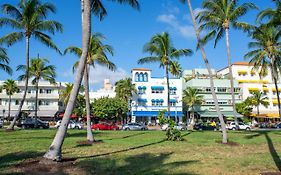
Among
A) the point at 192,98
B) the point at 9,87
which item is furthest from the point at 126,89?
the point at 9,87

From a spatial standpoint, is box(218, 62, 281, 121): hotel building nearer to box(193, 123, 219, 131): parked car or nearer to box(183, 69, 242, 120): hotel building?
box(183, 69, 242, 120): hotel building

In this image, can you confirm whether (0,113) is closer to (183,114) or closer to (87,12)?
(183,114)

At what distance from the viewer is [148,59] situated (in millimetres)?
43750

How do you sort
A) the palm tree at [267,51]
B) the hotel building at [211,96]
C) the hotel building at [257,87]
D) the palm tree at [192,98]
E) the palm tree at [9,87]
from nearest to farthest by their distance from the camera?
the palm tree at [267,51] → the palm tree at [9,87] → the palm tree at [192,98] → the hotel building at [211,96] → the hotel building at [257,87]

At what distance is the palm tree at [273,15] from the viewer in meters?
24.2

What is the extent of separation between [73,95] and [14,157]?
172 inches

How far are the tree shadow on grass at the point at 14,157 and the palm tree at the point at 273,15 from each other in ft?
60.9

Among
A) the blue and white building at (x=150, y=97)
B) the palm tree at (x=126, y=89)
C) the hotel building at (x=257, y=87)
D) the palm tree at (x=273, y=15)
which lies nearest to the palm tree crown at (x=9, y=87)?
the palm tree at (x=126, y=89)

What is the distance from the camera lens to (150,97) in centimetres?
8088

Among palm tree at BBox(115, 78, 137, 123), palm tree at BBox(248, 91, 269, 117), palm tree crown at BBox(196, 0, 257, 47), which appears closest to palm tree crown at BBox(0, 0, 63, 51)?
palm tree crown at BBox(196, 0, 257, 47)

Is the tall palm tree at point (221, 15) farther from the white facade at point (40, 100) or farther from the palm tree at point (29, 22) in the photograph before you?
the white facade at point (40, 100)

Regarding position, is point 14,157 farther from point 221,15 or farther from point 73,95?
point 221,15

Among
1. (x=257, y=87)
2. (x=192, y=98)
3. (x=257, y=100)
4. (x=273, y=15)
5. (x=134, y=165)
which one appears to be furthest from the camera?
(x=257, y=87)

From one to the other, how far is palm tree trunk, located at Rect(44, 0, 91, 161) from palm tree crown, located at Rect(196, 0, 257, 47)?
1820 cm
